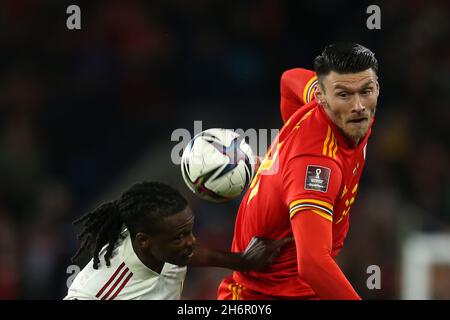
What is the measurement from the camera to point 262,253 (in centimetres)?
462

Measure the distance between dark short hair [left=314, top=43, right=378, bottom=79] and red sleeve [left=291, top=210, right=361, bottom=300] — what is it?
71 cm

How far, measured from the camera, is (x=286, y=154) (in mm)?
4359

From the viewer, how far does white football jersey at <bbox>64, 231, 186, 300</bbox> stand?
14.5ft

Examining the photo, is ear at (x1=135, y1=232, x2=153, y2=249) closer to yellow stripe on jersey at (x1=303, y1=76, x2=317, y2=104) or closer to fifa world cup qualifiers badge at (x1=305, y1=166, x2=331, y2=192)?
fifa world cup qualifiers badge at (x1=305, y1=166, x2=331, y2=192)

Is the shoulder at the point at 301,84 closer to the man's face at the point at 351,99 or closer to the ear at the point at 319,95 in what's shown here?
the ear at the point at 319,95

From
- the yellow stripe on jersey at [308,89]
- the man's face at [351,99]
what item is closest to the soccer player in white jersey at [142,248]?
the man's face at [351,99]

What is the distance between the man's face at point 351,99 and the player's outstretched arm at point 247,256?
26.0 inches

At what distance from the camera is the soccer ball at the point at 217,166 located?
15.0 ft

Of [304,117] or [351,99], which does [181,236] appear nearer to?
[304,117]

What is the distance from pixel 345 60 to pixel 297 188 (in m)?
0.63

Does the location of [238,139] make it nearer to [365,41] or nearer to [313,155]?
[313,155]

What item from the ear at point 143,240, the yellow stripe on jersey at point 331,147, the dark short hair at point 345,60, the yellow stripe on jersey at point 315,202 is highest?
the dark short hair at point 345,60

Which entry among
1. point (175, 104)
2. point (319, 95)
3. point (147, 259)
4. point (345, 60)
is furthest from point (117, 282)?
point (175, 104)

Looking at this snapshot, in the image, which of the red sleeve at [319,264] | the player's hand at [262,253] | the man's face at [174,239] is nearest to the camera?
the red sleeve at [319,264]
